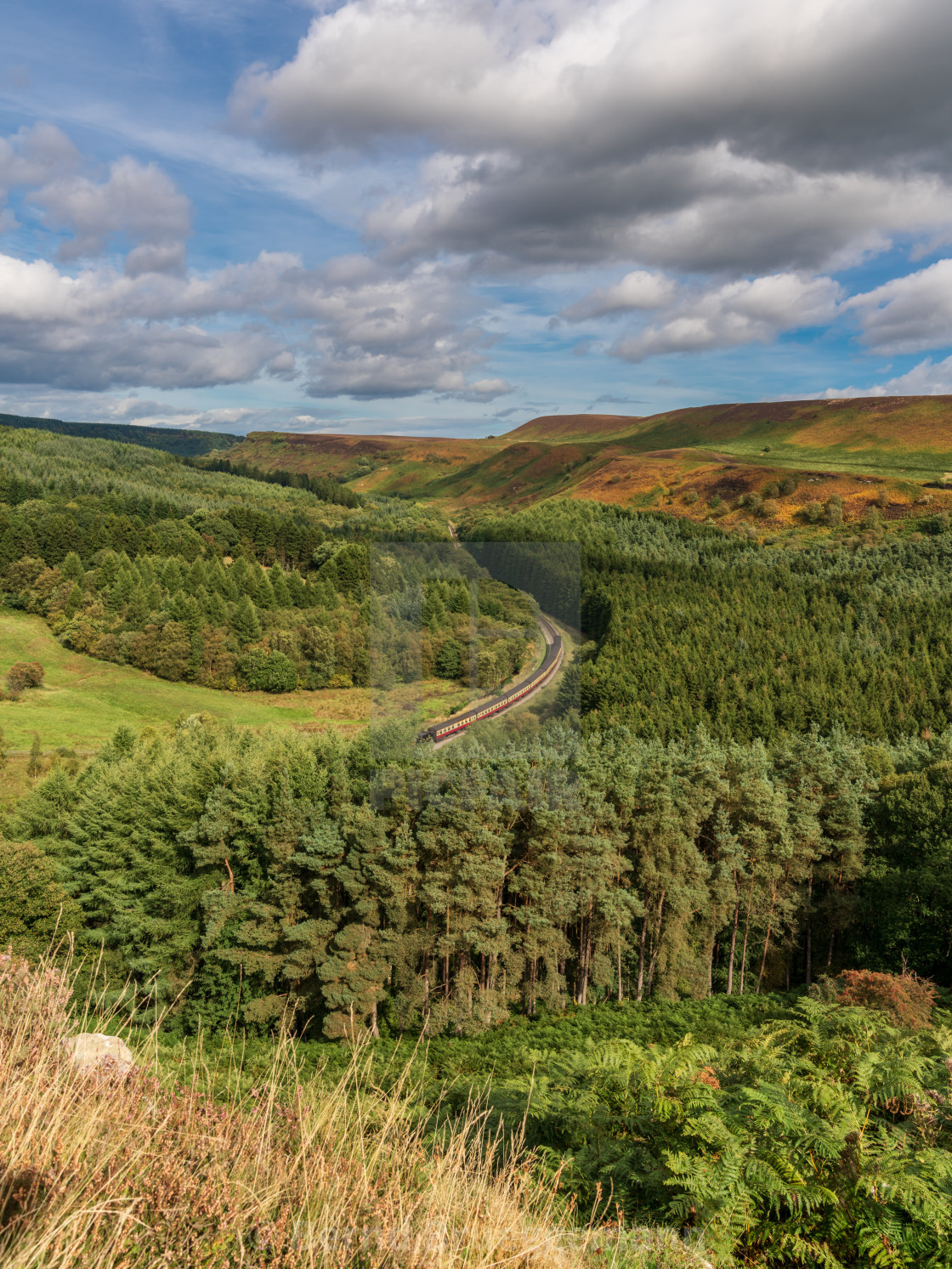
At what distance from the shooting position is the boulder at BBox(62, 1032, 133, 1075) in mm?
3863

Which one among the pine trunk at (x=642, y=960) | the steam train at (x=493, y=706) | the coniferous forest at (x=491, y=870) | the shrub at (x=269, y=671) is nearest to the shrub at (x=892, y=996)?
the coniferous forest at (x=491, y=870)

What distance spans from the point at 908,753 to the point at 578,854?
23478mm

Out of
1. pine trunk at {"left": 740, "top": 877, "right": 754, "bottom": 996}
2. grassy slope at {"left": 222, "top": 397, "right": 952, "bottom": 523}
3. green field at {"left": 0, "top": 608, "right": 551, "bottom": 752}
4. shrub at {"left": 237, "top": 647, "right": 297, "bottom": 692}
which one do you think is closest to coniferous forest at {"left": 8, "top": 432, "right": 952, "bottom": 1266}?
pine trunk at {"left": 740, "top": 877, "right": 754, "bottom": 996}

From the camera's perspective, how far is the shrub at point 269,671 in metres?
85.7

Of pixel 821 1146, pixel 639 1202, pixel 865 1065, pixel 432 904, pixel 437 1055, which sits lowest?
pixel 437 1055

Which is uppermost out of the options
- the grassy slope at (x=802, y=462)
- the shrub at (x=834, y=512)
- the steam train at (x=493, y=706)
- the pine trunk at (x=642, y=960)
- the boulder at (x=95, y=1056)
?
the grassy slope at (x=802, y=462)

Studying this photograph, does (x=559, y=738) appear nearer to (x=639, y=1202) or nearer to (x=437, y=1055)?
(x=437, y=1055)

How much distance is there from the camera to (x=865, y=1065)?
6.16 metres

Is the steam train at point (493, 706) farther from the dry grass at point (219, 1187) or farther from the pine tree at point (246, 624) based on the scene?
the pine tree at point (246, 624)

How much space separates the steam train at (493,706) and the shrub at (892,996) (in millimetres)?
13841

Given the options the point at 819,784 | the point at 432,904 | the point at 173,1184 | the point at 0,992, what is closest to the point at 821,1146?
the point at 173,1184

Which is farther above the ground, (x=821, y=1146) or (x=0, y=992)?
(x=0, y=992)

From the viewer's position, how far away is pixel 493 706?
26641 mm

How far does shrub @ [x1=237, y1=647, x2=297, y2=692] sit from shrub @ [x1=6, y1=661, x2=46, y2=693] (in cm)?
2229
